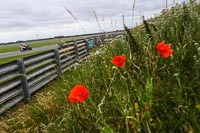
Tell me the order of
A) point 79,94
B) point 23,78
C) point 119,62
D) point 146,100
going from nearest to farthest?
1. point 79,94
2. point 119,62
3. point 146,100
4. point 23,78

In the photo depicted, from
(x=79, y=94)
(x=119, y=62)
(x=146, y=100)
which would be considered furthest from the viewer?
(x=146, y=100)

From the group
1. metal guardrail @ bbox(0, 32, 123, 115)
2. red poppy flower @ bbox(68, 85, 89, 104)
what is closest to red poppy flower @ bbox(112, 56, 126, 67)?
red poppy flower @ bbox(68, 85, 89, 104)

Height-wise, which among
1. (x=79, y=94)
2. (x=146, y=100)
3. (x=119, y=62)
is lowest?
(x=146, y=100)

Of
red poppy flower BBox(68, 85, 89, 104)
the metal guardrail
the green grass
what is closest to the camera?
red poppy flower BBox(68, 85, 89, 104)

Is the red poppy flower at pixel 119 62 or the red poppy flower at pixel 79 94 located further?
the red poppy flower at pixel 119 62

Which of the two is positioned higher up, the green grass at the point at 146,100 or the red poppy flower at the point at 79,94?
the red poppy flower at the point at 79,94

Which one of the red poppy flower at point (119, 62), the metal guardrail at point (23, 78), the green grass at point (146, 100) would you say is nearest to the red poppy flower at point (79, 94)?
the green grass at point (146, 100)

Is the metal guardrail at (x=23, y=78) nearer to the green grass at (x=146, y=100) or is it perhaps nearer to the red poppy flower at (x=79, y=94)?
the green grass at (x=146, y=100)

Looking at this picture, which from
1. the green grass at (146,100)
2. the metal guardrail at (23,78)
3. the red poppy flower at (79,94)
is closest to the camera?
the red poppy flower at (79,94)

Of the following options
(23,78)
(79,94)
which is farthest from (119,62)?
(23,78)

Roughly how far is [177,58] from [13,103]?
579 centimetres

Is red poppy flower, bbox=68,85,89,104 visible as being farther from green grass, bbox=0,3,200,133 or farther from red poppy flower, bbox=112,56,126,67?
red poppy flower, bbox=112,56,126,67

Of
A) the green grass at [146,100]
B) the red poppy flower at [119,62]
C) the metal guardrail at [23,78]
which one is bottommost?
the metal guardrail at [23,78]

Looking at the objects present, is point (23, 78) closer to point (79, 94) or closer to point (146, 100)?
point (146, 100)
